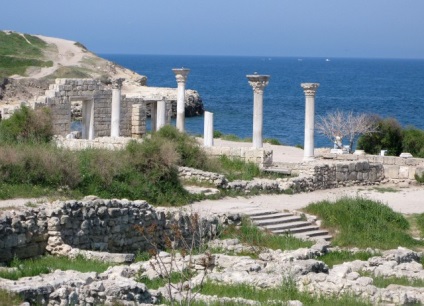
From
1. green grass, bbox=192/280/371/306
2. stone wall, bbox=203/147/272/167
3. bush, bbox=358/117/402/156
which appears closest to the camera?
green grass, bbox=192/280/371/306

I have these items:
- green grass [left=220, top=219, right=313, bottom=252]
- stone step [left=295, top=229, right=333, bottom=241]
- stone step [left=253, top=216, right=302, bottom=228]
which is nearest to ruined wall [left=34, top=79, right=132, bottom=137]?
stone step [left=253, top=216, right=302, bottom=228]

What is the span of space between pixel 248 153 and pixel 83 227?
1196cm

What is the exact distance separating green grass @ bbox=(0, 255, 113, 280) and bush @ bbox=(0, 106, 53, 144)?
36.0 ft

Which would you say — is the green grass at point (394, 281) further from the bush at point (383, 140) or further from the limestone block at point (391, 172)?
the bush at point (383, 140)

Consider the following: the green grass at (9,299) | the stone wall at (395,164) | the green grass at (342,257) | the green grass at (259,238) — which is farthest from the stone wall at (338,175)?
the green grass at (9,299)

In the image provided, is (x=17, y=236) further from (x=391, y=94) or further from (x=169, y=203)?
(x=391, y=94)

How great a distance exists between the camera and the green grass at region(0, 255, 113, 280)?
13492 millimetres

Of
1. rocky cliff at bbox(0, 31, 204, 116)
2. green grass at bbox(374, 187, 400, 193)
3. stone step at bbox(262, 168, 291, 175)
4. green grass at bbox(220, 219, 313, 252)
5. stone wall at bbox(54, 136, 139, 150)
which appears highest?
rocky cliff at bbox(0, 31, 204, 116)

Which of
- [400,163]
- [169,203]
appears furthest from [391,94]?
[169,203]

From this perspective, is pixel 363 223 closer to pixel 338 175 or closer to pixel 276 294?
pixel 338 175

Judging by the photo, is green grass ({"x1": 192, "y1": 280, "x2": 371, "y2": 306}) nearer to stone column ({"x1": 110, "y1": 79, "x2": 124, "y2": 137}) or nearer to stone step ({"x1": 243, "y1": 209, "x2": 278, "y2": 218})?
stone step ({"x1": 243, "y1": 209, "x2": 278, "y2": 218})

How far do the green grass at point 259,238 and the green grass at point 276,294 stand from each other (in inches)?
180

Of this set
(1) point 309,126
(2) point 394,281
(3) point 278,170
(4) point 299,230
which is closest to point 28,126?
(3) point 278,170

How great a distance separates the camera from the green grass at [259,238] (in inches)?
742
